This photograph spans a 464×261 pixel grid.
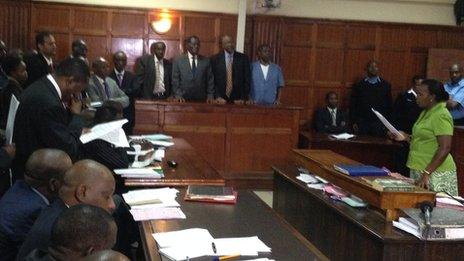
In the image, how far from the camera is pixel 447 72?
8.62 meters

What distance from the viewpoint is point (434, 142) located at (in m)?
4.07

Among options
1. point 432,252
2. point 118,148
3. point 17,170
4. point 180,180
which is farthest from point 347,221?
point 17,170

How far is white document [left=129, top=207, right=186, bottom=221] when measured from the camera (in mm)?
2698

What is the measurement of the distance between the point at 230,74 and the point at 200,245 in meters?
5.22

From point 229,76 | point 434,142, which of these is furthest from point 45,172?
point 229,76

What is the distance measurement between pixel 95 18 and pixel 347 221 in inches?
232

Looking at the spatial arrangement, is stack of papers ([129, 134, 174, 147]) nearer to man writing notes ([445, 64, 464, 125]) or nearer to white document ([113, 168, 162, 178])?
white document ([113, 168, 162, 178])

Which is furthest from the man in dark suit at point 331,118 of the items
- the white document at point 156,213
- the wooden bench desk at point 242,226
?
the white document at point 156,213

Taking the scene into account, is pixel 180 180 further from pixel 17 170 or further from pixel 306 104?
pixel 306 104

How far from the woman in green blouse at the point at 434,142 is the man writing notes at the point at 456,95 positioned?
119 inches

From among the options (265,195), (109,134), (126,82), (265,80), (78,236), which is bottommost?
(265,195)

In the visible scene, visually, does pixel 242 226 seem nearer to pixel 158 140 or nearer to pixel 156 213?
pixel 156 213

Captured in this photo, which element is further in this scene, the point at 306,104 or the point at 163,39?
the point at 306,104

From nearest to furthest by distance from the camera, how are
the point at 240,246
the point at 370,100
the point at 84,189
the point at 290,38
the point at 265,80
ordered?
the point at 84,189 → the point at 240,246 → the point at 265,80 → the point at 370,100 → the point at 290,38
